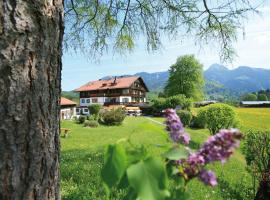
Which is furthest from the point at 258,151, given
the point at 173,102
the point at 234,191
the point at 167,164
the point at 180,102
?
the point at 173,102

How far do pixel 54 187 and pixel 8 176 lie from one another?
40cm

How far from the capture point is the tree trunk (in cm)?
229

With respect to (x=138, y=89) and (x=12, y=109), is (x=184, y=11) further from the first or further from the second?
(x=138, y=89)

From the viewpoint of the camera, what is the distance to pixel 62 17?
267 cm

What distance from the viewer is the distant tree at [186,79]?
85062 mm

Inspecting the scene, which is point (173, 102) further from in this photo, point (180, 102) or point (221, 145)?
point (221, 145)

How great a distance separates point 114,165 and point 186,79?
281 feet

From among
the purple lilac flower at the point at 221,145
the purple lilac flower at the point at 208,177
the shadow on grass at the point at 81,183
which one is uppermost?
the purple lilac flower at the point at 221,145

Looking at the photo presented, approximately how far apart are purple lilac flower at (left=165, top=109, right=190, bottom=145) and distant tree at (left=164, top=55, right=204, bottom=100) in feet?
275

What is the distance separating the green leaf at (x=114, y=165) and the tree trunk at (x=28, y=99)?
1084 mm

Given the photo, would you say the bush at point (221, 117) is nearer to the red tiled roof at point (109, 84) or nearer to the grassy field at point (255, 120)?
the grassy field at point (255, 120)

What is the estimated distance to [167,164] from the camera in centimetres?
147

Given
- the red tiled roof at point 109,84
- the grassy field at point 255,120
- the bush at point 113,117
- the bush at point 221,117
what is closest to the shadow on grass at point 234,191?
the bush at point 221,117

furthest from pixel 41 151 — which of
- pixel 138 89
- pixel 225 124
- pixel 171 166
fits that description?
pixel 138 89
